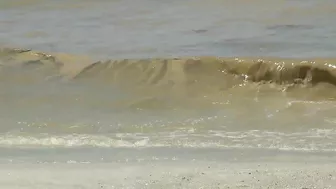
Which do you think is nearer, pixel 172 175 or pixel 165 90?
pixel 172 175

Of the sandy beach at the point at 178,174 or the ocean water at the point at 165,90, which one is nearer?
the sandy beach at the point at 178,174

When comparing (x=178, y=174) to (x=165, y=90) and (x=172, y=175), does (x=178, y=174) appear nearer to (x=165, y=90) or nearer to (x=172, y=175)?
(x=172, y=175)

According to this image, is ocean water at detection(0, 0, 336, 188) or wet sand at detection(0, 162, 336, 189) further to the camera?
ocean water at detection(0, 0, 336, 188)

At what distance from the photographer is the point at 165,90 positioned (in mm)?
5859

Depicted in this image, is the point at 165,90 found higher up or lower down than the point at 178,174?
higher up

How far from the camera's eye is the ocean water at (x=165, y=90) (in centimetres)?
374

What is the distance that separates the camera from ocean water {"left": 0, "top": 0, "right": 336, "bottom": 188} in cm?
374

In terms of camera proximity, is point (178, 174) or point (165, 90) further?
point (165, 90)

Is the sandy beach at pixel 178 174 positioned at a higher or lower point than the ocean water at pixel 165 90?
lower

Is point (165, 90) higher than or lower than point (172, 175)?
higher

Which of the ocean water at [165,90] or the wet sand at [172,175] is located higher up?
the ocean water at [165,90]

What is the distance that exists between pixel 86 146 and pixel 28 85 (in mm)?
2359

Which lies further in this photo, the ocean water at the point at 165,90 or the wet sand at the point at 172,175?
the ocean water at the point at 165,90

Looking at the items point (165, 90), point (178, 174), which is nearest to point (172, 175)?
point (178, 174)
